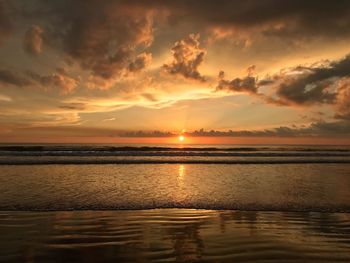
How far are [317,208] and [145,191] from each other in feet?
24.0

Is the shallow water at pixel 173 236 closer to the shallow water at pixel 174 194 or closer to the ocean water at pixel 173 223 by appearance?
the ocean water at pixel 173 223

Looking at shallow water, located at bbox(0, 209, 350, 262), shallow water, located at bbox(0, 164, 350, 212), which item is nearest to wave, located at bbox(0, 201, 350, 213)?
shallow water, located at bbox(0, 164, 350, 212)

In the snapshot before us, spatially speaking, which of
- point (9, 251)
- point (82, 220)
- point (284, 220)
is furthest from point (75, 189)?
point (284, 220)

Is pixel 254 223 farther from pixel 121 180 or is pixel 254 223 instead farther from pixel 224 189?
pixel 121 180

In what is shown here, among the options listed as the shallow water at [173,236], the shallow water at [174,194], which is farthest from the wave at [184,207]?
the shallow water at [173,236]

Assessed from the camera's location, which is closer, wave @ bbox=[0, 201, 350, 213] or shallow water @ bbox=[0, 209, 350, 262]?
shallow water @ bbox=[0, 209, 350, 262]

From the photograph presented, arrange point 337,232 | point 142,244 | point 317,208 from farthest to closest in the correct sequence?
point 317,208 → point 337,232 → point 142,244

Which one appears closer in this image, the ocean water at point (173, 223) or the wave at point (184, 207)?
the ocean water at point (173, 223)

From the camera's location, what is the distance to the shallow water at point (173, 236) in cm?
648

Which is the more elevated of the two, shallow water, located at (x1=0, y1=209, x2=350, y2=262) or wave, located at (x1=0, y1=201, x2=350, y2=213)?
wave, located at (x1=0, y1=201, x2=350, y2=213)

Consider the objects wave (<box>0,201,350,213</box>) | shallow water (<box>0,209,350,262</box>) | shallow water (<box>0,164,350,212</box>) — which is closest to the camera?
shallow water (<box>0,209,350,262</box>)

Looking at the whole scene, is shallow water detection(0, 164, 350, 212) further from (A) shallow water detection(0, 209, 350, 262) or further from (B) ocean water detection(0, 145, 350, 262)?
(A) shallow water detection(0, 209, 350, 262)

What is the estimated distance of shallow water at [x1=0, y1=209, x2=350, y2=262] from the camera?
648 centimetres

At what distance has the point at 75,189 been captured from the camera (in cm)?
1545
